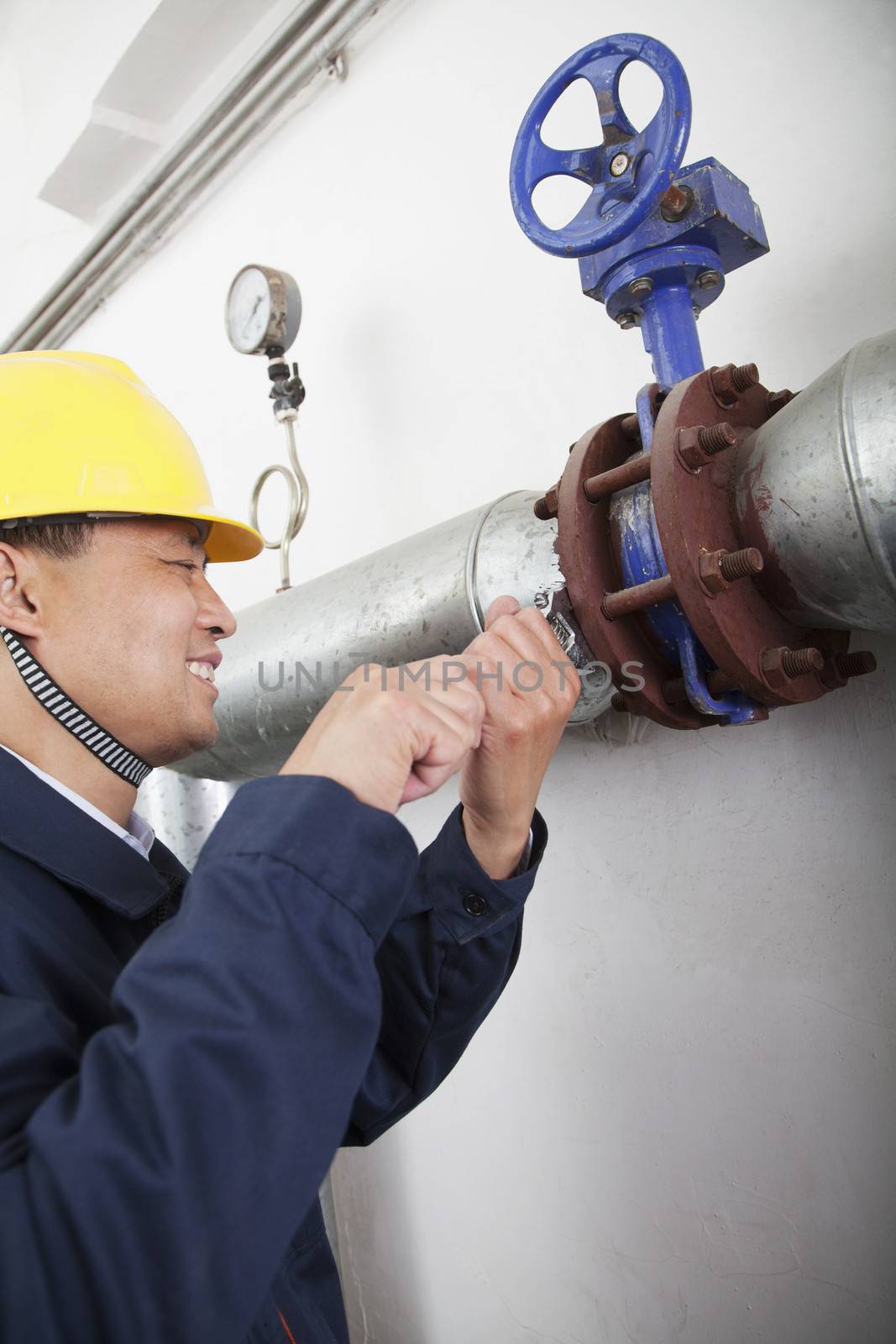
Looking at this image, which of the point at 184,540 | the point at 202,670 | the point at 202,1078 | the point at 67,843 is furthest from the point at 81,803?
the point at 202,1078

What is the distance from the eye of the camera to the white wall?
95 cm

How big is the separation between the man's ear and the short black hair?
0.03ft

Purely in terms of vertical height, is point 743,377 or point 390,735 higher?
point 743,377

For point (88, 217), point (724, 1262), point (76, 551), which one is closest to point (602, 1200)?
point (724, 1262)

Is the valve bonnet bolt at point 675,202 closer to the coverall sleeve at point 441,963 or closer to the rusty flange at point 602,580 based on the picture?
the rusty flange at point 602,580

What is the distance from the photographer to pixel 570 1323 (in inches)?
46.2

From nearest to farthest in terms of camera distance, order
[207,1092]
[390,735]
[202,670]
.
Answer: [207,1092] < [390,735] < [202,670]

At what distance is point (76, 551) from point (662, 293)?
0.62m

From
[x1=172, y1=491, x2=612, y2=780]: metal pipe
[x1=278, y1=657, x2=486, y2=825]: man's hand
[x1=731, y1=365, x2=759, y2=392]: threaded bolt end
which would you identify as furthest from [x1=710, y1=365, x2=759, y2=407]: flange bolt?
[x1=278, y1=657, x2=486, y2=825]: man's hand

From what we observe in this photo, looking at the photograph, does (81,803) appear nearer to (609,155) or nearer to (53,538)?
(53,538)

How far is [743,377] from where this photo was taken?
0.82 m

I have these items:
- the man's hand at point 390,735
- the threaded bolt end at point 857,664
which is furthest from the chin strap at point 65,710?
the threaded bolt end at point 857,664

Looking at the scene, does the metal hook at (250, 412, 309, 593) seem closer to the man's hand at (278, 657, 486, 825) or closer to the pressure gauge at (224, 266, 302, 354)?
the pressure gauge at (224, 266, 302, 354)

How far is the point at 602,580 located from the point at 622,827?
416 millimetres
